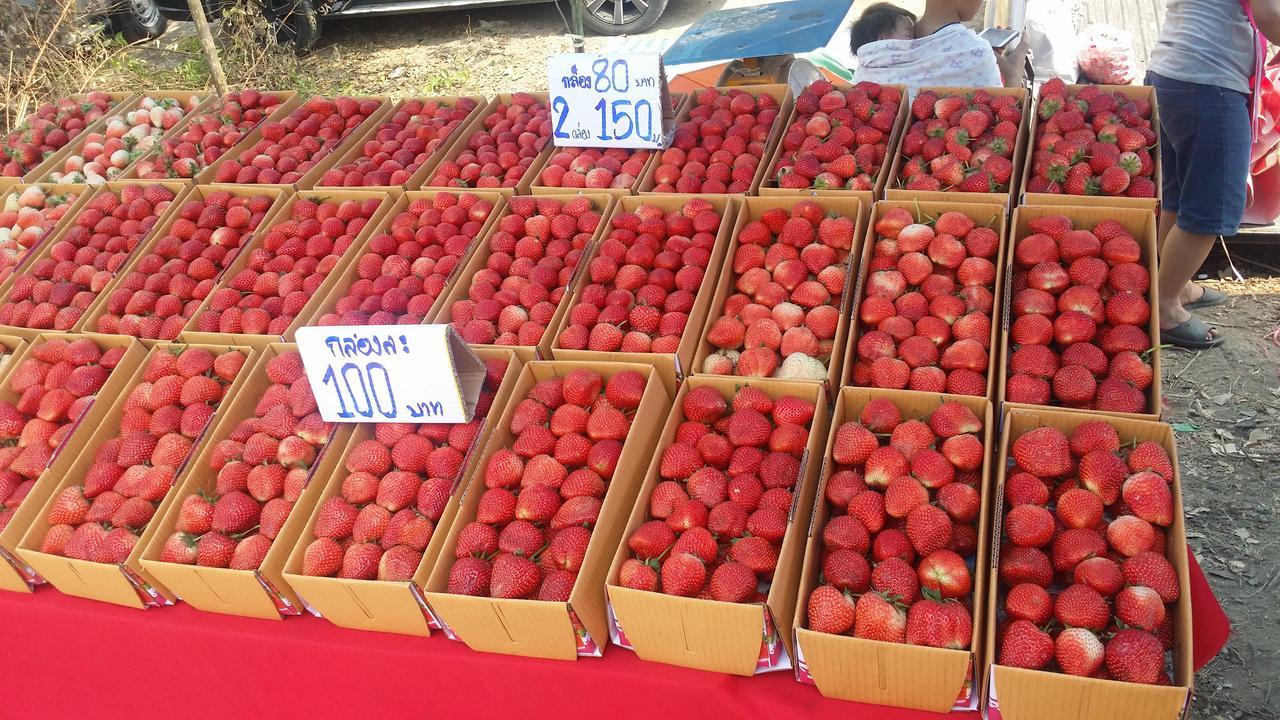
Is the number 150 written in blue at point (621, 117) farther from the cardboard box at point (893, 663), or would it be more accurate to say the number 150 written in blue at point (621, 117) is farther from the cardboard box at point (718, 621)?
the cardboard box at point (893, 663)

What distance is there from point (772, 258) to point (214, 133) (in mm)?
2420

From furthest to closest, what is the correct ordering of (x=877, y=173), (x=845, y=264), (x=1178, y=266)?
(x=1178, y=266) < (x=877, y=173) < (x=845, y=264)

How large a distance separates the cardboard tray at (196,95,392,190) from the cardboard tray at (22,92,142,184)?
2.73ft

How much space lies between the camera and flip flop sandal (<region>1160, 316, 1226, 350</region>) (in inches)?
134

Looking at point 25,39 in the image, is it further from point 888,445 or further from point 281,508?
point 888,445

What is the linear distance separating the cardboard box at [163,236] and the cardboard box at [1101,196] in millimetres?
2354

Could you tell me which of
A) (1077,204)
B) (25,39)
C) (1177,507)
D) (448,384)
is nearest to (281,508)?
(448,384)

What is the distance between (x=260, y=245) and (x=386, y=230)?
16.1 inches

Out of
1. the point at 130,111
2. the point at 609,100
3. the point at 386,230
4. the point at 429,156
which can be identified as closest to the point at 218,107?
the point at 130,111

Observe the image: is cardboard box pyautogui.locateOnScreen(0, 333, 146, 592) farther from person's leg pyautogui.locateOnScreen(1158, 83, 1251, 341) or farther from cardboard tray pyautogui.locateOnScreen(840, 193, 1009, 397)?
person's leg pyautogui.locateOnScreen(1158, 83, 1251, 341)

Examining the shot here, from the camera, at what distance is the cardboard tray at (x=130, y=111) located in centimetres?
337

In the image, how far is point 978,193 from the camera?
2252mm

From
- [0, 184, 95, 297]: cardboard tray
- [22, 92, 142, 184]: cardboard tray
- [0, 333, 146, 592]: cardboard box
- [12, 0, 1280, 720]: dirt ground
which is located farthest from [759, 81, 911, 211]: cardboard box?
[22, 92, 142, 184]: cardboard tray

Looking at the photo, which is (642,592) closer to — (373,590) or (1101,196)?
(373,590)
